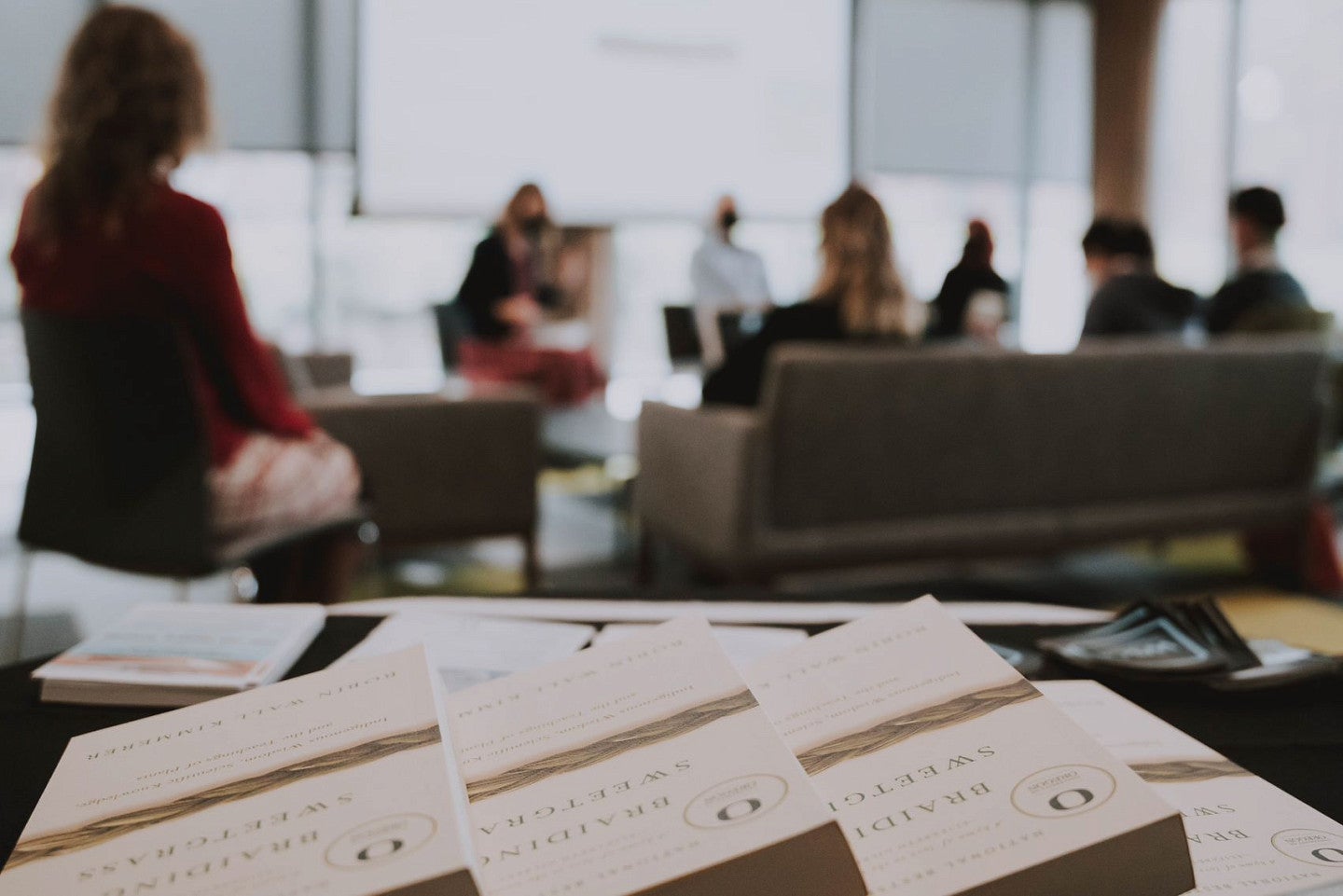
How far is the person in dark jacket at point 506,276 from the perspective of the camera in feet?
18.0

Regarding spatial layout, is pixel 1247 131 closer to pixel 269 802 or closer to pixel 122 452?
pixel 122 452

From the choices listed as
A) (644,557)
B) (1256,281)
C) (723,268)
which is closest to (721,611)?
(644,557)

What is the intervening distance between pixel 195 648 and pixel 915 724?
57 cm

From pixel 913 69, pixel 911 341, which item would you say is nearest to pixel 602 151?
pixel 913 69

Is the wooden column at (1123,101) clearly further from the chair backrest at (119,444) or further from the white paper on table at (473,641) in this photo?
the white paper on table at (473,641)

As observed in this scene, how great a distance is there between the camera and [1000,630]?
0.95 meters

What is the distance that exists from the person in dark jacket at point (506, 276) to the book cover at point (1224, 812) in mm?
4970

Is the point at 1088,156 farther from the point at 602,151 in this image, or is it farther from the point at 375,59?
the point at 375,59

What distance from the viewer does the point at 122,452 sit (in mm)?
1904

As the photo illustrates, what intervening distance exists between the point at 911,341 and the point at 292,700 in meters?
2.46

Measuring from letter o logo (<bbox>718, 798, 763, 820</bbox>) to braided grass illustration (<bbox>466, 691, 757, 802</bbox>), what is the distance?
0.22ft

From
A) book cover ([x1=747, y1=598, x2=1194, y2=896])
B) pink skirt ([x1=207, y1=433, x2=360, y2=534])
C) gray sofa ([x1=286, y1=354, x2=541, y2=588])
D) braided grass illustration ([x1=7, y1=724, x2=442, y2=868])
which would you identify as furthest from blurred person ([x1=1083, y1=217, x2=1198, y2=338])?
braided grass illustration ([x1=7, y1=724, x2=442, y2=868])

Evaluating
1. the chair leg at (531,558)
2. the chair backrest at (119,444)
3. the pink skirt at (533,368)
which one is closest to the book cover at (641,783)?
the chair backrest at (119,444)

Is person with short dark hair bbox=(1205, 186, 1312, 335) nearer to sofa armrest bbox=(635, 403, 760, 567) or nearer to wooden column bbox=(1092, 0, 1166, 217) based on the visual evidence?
sofa armrest bbox=(635, 403, 760, 567)
